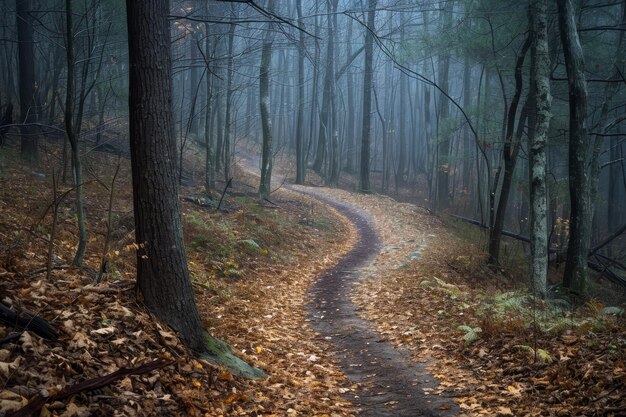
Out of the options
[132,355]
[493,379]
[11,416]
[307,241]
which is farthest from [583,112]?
[11,416]

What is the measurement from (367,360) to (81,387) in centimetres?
413

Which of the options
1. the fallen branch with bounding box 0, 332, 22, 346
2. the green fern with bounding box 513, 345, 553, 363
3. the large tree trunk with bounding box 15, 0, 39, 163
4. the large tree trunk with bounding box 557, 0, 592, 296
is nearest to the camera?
the fallen branch with bounding box 0, 332, 22, 346

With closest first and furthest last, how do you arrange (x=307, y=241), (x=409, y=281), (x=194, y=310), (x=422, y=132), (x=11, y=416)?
(x=11, y=416) → (x=194, y=310) → (x=409, y=281) → (x=307, y=241) → (x=422, y=132)

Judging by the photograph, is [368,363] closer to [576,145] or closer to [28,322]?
[28,322]

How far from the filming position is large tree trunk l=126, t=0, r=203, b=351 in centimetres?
523

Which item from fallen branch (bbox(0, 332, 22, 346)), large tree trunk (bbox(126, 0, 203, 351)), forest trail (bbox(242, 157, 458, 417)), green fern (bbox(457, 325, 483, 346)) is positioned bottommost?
forest trail (bbox(242, 157, 458, 417))

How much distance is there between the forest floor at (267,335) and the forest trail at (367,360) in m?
0.07

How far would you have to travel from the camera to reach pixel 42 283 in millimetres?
4910

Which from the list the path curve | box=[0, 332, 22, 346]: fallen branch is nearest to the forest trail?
the path curve

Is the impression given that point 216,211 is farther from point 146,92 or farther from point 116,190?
point 146,92

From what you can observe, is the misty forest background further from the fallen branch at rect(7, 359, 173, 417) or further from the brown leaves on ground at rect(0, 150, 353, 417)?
the fallen branch at rect(7, 359, 173, 417)

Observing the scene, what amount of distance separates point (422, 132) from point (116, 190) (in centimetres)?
3930

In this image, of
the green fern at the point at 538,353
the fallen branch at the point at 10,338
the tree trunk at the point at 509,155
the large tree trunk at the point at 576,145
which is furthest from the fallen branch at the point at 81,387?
the tree trunk at the point at 509,155

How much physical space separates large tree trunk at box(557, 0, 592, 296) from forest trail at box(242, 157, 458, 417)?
4.66 metres
